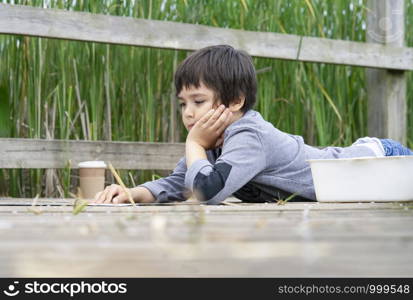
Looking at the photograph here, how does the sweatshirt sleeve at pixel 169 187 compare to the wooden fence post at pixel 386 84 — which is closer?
the sweatshirt sleeve at pixel 169 187

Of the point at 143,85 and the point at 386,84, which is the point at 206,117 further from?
the point at 386,84

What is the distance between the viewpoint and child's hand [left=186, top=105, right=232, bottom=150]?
2037mm

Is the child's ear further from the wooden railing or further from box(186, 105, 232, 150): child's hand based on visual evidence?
the wooden railing

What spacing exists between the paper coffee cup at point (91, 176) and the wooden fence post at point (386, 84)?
145 centimetres

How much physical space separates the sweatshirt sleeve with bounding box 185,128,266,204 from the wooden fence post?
1.72 meters

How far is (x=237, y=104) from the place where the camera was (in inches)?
86.7

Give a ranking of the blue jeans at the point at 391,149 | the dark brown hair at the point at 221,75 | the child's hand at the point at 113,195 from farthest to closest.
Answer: the blue jeans at the point at 391,149 < the dark brown hair at the point at 221,75 < the child's hand at the point at 113,195

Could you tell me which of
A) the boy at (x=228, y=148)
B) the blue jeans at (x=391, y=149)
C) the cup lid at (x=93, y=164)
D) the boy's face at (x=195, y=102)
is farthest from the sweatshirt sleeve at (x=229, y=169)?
the cup lid at (x=93, y=164)

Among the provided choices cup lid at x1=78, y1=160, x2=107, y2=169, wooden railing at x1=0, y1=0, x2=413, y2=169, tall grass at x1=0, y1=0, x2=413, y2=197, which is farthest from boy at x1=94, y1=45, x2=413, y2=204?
tall grass at x1=0, y1=0, x2=413, y2=197

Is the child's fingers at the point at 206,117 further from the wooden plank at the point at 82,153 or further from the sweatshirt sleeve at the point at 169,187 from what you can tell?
the wooden plank at the point at 82,153

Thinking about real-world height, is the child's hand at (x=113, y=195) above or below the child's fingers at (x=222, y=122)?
below

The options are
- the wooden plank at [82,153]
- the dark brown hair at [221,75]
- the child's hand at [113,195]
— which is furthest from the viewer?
the wooden plank at [82,153]

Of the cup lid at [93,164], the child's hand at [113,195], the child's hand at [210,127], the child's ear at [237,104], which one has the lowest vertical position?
the cup lid at [93,164]

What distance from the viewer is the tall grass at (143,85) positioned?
3072mm
